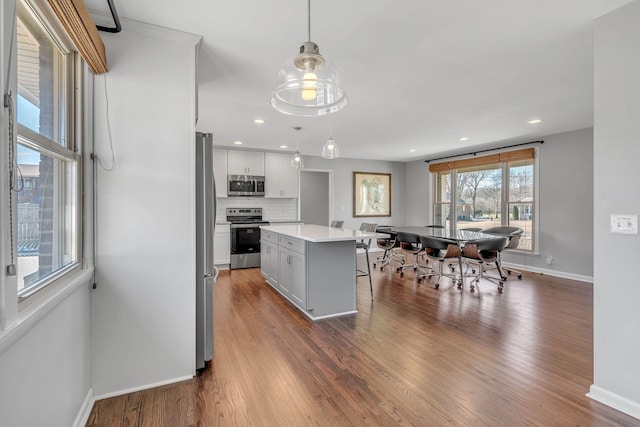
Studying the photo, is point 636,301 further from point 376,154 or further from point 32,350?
point 376,154

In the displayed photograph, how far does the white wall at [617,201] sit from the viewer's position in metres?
1.85

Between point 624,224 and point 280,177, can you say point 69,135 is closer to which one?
point 624,224

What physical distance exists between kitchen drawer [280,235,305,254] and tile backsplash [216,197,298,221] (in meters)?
2.92

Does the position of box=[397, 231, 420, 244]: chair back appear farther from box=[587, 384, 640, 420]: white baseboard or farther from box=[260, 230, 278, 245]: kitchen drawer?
box=[587, 384, 640, 420]: white baseboard

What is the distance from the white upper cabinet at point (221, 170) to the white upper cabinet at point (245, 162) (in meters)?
0.08

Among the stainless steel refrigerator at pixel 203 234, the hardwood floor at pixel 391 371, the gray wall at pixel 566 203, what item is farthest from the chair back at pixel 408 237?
the stainless steel refrigerator at pixel 203 234

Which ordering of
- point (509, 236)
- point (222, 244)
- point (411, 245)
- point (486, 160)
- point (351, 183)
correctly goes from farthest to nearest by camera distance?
1. point (351, 183)
2. point (486, 160)
3. point (222, 244)
4. point (411, 245)
5. point (509, 236)

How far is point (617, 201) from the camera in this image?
192 cm

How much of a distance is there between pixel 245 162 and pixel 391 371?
524 centimetres

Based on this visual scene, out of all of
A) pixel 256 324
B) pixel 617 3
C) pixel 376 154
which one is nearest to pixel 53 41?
pixel 256 324

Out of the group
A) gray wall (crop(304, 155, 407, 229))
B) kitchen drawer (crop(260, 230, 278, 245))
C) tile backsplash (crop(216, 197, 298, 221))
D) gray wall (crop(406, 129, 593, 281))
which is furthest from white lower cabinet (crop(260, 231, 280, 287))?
gray wall (crop(406, 129, 593, 281))

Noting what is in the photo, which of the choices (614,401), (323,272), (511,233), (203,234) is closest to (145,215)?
(203,234)

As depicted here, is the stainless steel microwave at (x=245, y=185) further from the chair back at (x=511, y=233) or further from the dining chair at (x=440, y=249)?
the chair back at (x=511, y=233)

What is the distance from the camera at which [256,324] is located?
328 cm
